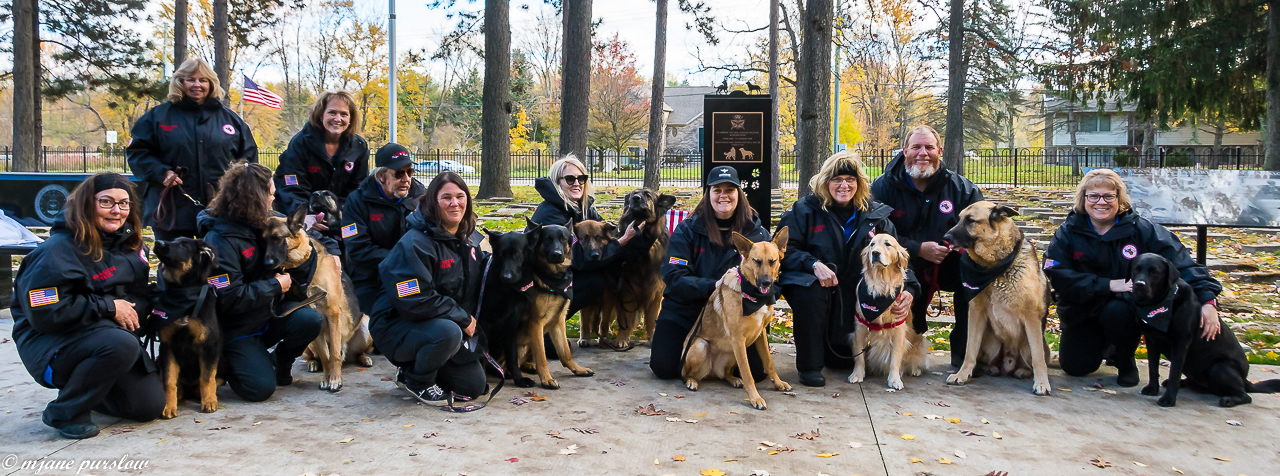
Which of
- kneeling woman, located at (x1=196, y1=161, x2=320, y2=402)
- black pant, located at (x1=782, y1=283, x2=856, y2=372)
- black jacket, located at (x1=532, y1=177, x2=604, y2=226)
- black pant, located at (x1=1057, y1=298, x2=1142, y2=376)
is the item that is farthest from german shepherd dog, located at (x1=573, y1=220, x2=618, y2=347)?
black pant, located at (x1=1057, y1=298, x2=1142, y2=376)

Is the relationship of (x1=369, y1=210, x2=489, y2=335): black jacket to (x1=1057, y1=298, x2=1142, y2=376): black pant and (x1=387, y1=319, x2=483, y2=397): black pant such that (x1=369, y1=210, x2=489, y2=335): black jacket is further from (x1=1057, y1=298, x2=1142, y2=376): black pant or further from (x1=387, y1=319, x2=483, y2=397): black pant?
(x1=1057, y1=298, x2=1142, y2=376): black pant

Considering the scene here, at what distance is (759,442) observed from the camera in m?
3.93

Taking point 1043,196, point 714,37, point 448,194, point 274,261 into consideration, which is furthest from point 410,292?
point 1043,196

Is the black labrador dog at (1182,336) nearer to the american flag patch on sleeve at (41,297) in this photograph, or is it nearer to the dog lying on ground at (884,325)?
the dog lying on ground at (884,325)

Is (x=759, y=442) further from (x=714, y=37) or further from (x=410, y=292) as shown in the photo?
(x=714, y=37)

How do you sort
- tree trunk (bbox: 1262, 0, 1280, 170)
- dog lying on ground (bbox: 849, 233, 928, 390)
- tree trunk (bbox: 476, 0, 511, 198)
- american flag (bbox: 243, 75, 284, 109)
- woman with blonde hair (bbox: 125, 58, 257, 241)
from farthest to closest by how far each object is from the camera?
american flag (bbox: 243, 75, 284, 109) → tree trunk (bbox: 476, 0, 511, 198) → tree trunk (bbox: 1262, 0, 1280, 170) → woman with blonde hair (bbox: 125, 58, 257, 241) → dog lying on ground (bbox: 849, 233, 928, 390)

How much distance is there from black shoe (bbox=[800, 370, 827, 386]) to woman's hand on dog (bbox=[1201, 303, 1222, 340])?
2.23 meters

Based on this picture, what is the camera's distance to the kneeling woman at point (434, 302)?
14.5 ft

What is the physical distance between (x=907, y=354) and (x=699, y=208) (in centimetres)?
175

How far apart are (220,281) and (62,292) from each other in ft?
→ 2.47

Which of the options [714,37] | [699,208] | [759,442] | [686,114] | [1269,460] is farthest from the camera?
[686,114]

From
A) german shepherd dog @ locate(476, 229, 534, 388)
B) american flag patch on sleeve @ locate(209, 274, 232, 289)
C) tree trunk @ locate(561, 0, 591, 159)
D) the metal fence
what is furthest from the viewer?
the metal fence

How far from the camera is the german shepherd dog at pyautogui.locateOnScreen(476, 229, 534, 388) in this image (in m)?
4.70

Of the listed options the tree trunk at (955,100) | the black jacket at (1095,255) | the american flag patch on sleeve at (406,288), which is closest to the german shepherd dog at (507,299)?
the american flag patch on sleeve at (406,288)
